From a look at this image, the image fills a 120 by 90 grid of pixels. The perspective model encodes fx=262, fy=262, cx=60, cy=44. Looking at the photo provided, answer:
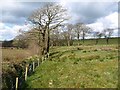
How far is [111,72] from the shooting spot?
2423 cm

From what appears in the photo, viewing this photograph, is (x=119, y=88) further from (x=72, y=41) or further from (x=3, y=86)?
(x=72, y=41)

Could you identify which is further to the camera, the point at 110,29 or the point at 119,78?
the point at 110,29

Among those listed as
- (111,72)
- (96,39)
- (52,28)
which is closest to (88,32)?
(96,39)

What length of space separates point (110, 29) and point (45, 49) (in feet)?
310

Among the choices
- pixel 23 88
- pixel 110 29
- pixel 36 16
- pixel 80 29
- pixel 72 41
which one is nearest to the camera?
pixel 23 88

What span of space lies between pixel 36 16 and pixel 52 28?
4.72 metres

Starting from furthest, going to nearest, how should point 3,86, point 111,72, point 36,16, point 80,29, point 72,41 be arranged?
point 80,29, point 72,41, point 36,16, point 111,72, point 3,86

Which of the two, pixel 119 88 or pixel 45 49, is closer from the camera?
pixel 119 88

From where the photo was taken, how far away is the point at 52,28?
203ft

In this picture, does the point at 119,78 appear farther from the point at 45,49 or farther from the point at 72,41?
the point at 72,41

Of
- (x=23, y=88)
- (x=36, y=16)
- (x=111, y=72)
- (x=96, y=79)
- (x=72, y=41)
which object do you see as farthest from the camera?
(x=72, y=41)

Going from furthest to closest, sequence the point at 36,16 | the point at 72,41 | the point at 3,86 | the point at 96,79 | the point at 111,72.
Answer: the point at 72,41, the point at 36,16, the point at 111,72, the point at 96,79, the point at 3,86

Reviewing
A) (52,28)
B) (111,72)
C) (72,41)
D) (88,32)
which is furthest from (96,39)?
(111,72)

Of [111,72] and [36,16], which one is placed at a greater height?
[36,16]
